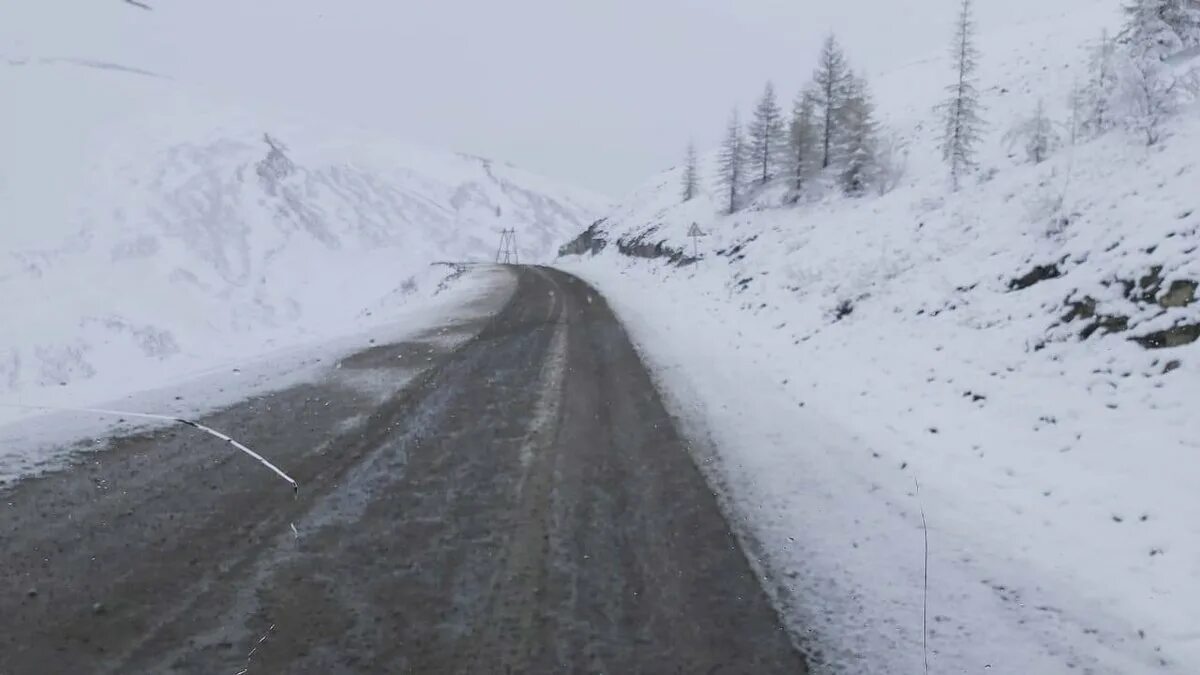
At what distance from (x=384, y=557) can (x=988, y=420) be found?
6524 millimetres

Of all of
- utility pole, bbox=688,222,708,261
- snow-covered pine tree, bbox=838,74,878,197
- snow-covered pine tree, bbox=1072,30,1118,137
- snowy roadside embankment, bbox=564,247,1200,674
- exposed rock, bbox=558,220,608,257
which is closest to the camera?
snowy roadside embankment, bbox=564,247,1200,674

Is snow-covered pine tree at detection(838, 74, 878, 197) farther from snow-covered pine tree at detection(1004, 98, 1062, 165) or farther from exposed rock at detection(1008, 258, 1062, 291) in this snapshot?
exposed rock at detection(1008, 258, 1062, 291)

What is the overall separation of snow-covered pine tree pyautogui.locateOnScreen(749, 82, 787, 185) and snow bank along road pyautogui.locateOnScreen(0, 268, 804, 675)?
35.0 meters

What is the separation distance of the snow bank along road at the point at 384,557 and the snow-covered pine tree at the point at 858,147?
996 inches

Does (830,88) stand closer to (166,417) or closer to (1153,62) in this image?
(1153,62)

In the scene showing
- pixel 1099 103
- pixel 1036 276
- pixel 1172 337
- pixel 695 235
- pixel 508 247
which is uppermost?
pixel 1099 103

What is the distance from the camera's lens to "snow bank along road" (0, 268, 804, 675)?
3.04 metres

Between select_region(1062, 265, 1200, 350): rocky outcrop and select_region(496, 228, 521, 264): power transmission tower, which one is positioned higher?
select_region(496, 228, 521, 264): power transmission tower

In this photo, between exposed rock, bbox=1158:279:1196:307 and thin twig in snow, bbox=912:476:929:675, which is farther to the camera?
exposed rock, bbox=1158:279:1196:307

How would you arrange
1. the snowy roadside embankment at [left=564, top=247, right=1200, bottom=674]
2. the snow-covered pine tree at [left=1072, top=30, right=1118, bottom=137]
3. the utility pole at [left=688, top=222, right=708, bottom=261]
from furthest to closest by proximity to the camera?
the utility pole at [left=688, top=222, right=708, bottom=261] < the snow-covered pine tree at [left=1072, top=30, right=1118, bottom=137] < the snowy roadside embankment at [left=564, top=247, right=1200, bottom=674]

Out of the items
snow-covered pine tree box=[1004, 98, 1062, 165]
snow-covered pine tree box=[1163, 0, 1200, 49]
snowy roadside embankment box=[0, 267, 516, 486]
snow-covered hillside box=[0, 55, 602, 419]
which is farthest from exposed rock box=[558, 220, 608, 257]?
snowy roadside embankment box=[0, 267, 516, 486]

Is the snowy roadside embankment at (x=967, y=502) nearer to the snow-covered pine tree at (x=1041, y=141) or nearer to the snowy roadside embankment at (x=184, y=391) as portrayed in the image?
the snowy roadside embankment at (x=184, y=391)

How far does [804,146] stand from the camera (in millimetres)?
32125

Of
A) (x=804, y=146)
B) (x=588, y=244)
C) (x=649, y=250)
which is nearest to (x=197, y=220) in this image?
(x=588, y=244)
